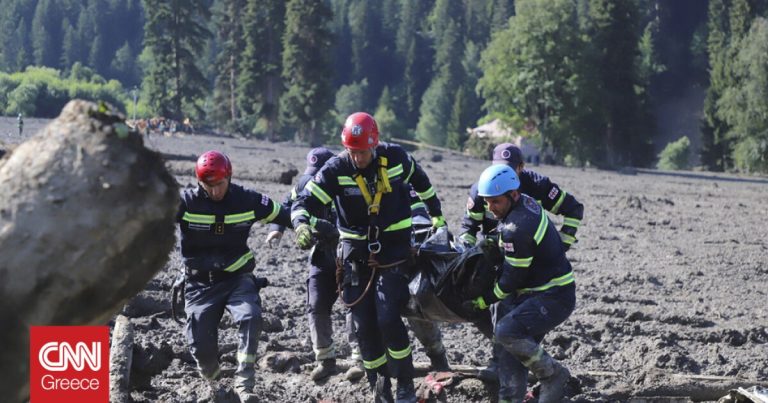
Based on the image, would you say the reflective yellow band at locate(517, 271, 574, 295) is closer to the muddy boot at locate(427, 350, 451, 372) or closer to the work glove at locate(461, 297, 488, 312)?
the work glove at locate(461, 297, 488, 312)

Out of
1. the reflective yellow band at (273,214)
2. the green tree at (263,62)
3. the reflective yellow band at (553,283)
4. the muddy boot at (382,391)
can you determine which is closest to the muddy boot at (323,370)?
the muddy boot at (382,391)

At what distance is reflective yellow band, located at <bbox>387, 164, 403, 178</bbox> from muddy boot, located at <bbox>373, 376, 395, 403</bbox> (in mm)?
1555

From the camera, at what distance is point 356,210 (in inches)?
324

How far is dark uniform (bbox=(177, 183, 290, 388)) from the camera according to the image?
793 cm

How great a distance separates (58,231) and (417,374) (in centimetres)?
508

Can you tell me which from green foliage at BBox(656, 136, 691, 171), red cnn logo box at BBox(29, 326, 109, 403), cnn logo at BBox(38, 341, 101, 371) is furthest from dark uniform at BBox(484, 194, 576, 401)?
green foliage at BBox(656, 136, 691, 171)

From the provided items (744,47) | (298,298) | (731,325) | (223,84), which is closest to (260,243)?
(298,298)

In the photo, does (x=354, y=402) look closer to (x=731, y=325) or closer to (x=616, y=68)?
(x=731, y=325)

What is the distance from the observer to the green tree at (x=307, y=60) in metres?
63.9

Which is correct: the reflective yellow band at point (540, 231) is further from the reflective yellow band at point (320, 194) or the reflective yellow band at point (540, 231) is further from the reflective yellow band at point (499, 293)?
the reflective yellow band at point (320, 194)

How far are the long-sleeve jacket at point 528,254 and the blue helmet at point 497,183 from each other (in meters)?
0.15

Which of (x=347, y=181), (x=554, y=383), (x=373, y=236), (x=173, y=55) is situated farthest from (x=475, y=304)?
(x=173, y=55)

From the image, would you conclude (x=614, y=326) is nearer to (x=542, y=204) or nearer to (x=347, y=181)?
(x=542, y=204)

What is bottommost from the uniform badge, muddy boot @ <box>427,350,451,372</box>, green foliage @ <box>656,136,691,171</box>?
muddy boot @ <box>427,350,451,372</box>
